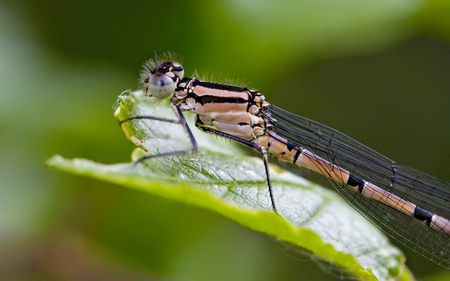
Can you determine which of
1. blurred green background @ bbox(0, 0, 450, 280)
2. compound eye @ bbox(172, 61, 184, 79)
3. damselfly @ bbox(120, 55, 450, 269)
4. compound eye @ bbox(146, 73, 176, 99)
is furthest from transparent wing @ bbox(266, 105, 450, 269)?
compound eye @ bbox(146, 73, 176, 99)

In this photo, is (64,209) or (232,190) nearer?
(232,190)

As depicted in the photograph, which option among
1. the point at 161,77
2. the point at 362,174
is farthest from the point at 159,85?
the point at 362,174

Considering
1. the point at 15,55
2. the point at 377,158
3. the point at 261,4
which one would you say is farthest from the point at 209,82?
the point at 15,55

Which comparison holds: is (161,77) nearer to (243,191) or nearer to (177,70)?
(177,70)

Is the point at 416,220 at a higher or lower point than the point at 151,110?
lower

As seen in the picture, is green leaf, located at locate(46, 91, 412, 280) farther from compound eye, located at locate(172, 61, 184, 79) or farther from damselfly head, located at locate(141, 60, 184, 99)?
compound eye, located at locate(172, 61, 184, 79)

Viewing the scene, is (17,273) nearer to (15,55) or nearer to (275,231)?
(15,55)

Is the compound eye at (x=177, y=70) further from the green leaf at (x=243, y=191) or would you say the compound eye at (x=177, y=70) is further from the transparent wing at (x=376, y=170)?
the transparent wing at (x=376, y=170)
